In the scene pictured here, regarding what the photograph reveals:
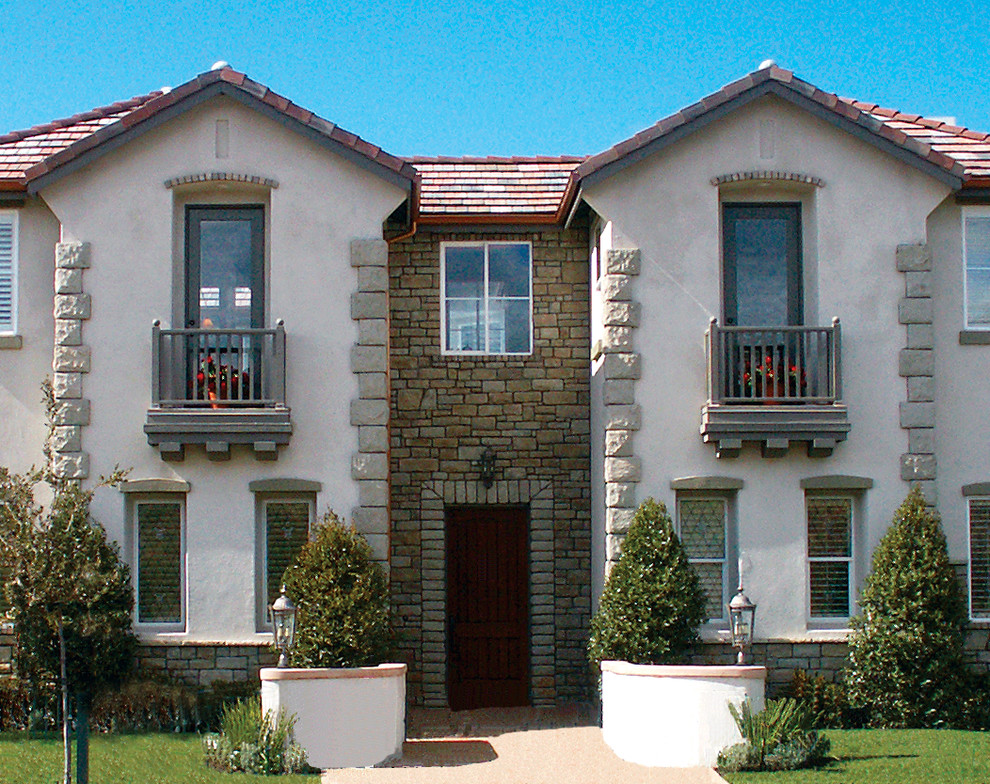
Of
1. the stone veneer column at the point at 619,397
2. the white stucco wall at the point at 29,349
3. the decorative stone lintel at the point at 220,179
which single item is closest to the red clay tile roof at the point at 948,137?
the stone veneer column at the point at 619,397

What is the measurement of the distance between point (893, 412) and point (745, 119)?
3684 millimetres

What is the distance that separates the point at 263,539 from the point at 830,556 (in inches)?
249

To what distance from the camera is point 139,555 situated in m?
15.2

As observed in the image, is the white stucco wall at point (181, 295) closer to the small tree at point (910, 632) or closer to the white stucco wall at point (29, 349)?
the white stucco wall at point (29, 349)

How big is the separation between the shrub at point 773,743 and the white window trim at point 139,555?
19.9 feet

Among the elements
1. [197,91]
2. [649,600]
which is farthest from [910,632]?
[197,91]

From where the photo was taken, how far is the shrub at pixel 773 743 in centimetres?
1276

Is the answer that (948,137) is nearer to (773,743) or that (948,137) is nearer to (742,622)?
(742,622)

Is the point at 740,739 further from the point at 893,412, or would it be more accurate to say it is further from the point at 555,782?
the point at 893,412

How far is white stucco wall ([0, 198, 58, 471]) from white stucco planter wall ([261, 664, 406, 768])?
14.2 ft

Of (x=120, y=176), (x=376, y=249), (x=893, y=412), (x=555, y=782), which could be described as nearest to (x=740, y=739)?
(x=555, y=782)

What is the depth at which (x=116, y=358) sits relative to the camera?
15172 mm

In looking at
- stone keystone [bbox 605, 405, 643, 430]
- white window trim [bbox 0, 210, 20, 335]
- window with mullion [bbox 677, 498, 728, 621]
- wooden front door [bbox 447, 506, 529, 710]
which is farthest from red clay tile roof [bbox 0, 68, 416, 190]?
window with mullion [bbox 677, 498, 728, 621]

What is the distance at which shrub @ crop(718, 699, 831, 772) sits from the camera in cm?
1276
